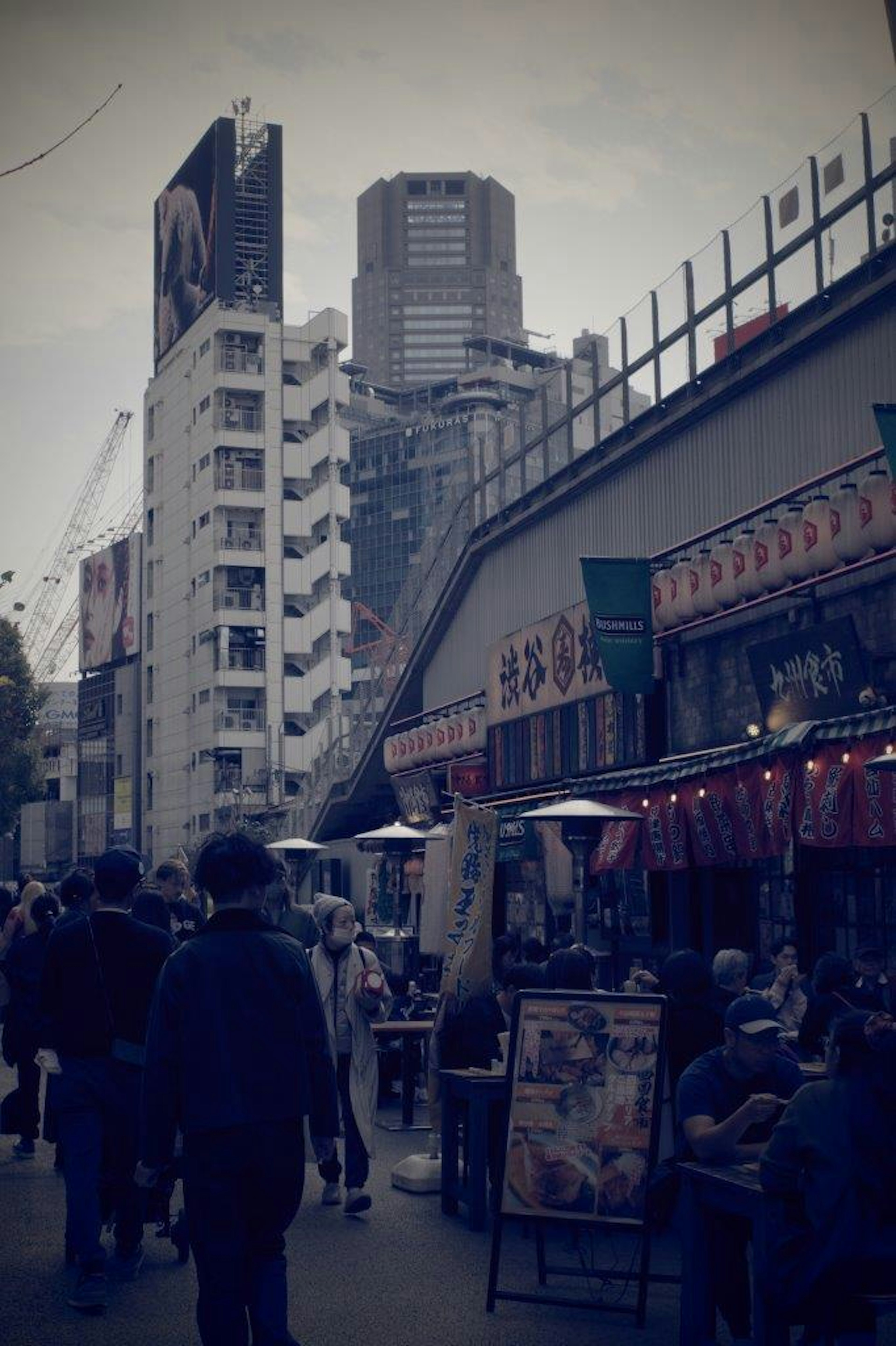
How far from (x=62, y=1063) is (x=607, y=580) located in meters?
12.3

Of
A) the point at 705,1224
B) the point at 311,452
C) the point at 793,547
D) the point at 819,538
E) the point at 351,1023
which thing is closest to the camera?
the point at 705,1224

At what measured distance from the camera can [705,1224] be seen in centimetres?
639

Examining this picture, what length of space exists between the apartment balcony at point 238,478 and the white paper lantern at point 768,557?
6255cm

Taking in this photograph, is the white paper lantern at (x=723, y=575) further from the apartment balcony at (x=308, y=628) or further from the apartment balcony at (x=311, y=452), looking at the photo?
the apartment balcony at (x=311, y=452)

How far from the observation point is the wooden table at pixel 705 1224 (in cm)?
582

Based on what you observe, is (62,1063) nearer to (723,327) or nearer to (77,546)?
(723,327)

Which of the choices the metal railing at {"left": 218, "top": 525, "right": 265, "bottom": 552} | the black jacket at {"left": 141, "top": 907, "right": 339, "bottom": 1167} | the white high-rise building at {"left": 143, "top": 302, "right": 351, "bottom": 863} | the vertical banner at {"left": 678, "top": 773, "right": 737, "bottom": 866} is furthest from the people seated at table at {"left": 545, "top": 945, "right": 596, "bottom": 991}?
A: the metal railing at {"left": 218, "top": 525, "right": 265, "bottom": 552}

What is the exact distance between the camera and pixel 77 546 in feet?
460

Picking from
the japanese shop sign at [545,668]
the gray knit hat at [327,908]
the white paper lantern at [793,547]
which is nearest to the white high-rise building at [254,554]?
the japanese shop sign at [545,668]

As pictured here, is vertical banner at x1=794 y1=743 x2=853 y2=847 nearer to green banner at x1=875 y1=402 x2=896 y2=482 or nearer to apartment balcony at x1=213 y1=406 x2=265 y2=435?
green banner at x1=875 y1=402 x2=896 y2=482

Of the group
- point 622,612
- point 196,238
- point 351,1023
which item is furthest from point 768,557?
point 196,238

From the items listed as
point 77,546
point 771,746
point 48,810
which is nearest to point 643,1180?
point 771,746

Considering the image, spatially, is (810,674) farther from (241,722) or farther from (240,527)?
(240,527)

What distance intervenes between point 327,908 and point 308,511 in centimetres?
6797
